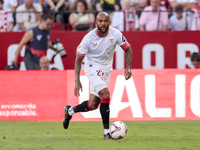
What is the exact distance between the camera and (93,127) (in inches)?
358

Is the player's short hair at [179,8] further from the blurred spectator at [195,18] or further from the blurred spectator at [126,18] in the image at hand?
the blurred spectator at [126,18]

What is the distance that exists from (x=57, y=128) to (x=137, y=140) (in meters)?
2.49

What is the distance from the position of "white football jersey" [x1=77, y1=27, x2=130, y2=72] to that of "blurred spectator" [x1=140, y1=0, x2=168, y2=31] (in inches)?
217

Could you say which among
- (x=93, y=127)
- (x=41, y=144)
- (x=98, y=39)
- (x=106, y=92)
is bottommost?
(x=93, y=127)

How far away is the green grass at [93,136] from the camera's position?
629cm

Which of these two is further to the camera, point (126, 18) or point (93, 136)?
point (126, 18)

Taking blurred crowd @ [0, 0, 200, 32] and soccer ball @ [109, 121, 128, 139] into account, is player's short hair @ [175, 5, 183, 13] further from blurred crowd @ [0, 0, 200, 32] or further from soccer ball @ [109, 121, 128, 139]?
soccer ball @ [109, 121, 128, 139]

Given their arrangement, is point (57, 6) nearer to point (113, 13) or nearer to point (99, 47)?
point (113, 13)

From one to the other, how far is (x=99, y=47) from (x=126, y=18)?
5.68 m

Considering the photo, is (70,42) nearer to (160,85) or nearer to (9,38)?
(9,38)

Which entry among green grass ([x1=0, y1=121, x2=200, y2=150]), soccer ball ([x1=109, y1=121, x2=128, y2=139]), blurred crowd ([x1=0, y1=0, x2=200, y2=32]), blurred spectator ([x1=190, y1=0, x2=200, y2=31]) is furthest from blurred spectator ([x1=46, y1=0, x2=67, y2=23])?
soccer ball ([x1=109, y1=121, x2=128, y2=139])

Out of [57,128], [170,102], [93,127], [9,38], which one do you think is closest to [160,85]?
[170,102]

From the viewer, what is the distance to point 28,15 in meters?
12.4

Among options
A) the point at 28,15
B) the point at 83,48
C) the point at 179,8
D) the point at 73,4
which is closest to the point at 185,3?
the point at 179,8
